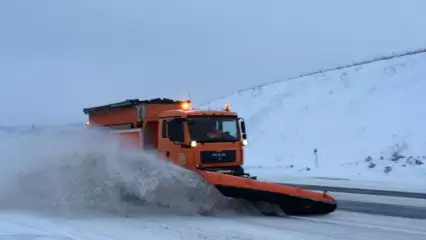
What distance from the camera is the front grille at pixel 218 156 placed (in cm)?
1328

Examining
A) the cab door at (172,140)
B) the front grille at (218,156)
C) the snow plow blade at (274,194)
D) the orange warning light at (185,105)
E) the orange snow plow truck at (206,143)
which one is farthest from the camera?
the orange warning light at (185,105)

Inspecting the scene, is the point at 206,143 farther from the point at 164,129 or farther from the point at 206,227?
the point at 206,227

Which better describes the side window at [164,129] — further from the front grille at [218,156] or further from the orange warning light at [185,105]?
the orange warning light at [185,105]

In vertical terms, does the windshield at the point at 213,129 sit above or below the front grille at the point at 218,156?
above

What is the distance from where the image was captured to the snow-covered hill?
26641 millimetres

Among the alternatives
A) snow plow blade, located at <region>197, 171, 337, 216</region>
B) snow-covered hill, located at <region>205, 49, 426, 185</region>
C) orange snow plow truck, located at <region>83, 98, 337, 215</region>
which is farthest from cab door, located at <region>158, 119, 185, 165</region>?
snow-covered hill, located at <region>205, 49, 426, 185</region>

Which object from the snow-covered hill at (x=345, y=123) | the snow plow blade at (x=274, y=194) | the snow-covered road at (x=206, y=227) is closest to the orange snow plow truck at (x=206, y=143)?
the snow plow blade at (x=274, y=194)

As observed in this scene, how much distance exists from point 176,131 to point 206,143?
728mm

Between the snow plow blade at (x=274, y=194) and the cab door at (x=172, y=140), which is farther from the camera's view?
the cab door at (x=172, y=140)

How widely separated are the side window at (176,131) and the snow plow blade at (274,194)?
6.20 ft

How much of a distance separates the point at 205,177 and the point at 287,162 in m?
20.3

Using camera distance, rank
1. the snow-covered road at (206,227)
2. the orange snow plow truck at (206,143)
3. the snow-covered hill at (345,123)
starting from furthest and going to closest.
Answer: the snow-covered hill at (345,123)
the orange snow plow truck at (206,143)
the snow-covered road at (206,227)

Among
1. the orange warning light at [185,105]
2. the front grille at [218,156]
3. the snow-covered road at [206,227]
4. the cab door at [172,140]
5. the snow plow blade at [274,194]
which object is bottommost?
the snow-covered road at [206,227]

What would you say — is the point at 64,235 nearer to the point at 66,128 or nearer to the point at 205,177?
the point at 205,177
